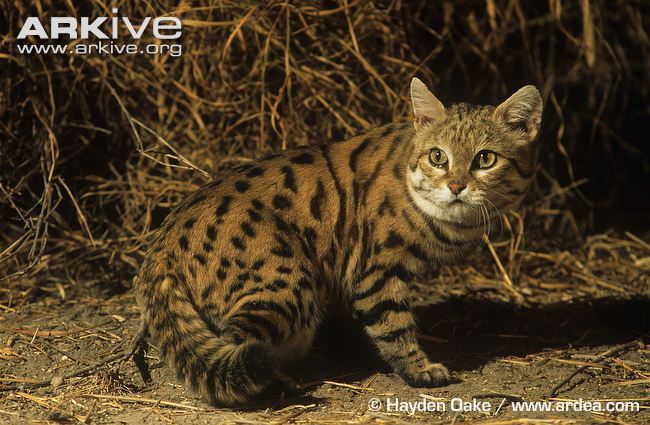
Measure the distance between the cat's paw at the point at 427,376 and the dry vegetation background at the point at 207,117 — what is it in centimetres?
139

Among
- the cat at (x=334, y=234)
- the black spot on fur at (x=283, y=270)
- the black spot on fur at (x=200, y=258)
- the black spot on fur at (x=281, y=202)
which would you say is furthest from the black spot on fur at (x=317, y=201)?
the black spot on fur at (x=200, y=258)

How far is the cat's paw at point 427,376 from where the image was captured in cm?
384

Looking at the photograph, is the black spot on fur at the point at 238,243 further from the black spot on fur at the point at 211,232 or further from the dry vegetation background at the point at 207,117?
the dry vegetation background at the point at 207,117

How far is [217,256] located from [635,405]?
1997 millimetres

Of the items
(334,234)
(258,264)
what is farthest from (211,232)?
(334,234)

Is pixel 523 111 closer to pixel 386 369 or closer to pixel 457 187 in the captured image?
pixel 457 187

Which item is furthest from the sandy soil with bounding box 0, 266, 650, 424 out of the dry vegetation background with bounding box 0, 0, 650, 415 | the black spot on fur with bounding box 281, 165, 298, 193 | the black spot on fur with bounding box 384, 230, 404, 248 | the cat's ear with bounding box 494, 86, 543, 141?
the cat's ear with bounding box 494, 86, 543, 141

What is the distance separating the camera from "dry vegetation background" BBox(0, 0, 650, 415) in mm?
5234

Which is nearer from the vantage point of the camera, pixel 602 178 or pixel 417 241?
pixel 417 241

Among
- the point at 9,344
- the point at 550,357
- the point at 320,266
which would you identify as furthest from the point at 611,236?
the point at 9,344

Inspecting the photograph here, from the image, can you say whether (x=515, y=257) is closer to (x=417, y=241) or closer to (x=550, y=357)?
(x=550, y=357)

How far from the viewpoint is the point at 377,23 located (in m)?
5.52

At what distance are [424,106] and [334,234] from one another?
0.80 m

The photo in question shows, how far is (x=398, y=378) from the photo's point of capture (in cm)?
399
